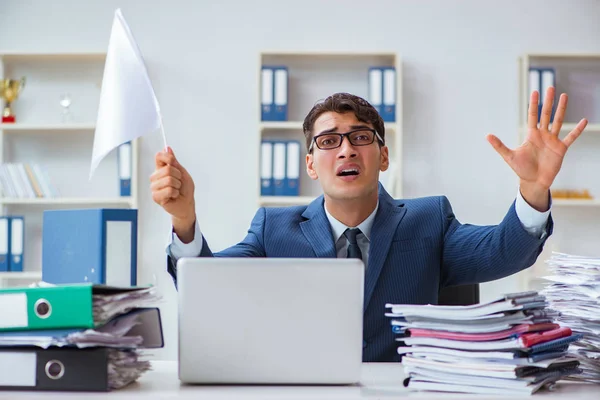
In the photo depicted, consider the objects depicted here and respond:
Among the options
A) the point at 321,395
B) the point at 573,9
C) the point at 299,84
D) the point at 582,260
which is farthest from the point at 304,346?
the point at 573,9

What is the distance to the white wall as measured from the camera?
4301 millimetres

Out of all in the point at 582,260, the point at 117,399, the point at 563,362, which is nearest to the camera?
the point at 117,399

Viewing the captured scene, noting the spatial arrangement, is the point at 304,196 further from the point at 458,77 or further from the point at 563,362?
the point at 563,362

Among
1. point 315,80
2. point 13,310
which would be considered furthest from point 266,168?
point 13,310

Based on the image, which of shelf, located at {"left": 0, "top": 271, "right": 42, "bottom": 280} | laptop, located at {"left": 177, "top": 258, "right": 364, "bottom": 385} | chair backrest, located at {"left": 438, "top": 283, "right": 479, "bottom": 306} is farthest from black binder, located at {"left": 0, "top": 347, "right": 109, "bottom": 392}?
shelf, located at {"left": 0, "top": 271, "right": 42, "bottom": 280}

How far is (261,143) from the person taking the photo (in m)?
4.12

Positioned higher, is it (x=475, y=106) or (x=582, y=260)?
(x=475, y=106)

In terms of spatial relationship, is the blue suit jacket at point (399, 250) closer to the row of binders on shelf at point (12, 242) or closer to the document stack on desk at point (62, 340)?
the document stack on desk at point (62, 340)

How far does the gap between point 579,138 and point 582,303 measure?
3136 mm

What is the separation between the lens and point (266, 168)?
4.09 meters

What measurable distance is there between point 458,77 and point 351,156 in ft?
8.08

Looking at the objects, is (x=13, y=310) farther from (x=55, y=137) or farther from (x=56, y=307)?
(x=55, y=137)

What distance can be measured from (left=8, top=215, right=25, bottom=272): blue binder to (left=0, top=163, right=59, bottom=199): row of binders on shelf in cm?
16

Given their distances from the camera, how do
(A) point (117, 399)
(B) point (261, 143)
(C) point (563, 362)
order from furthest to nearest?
(B) point (261, 143) < (C) point (563, 362) < (A) point (117, 399)
